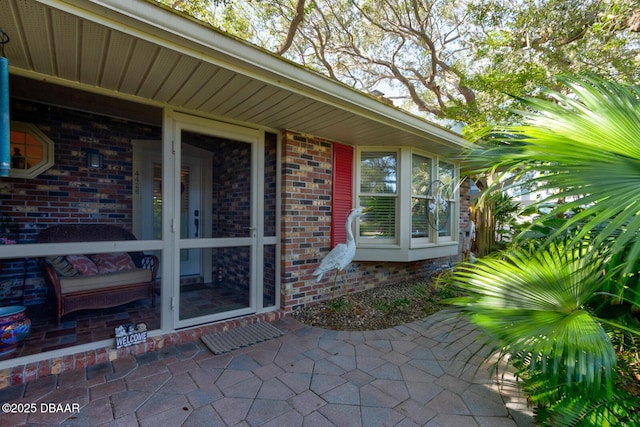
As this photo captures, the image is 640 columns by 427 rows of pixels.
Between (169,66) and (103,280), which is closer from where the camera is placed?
(169,66)

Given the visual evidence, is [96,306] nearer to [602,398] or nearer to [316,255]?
[316,255]

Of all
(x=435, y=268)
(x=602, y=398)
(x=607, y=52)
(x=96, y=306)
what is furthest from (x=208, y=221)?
(x=607, y=52)

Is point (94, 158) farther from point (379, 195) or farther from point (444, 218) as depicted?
point (444, 218)

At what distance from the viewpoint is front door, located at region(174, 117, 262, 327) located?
3.02 m

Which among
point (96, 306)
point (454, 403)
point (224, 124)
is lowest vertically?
point (454, 403)

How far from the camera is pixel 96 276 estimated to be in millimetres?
3123

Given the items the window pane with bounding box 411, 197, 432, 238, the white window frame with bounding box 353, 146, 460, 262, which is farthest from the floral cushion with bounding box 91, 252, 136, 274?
the window pane with bounding box 411, 197, 432, 238

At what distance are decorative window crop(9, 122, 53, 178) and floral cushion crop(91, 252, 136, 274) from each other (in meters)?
1.16

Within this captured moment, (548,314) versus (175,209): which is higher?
(175,209)

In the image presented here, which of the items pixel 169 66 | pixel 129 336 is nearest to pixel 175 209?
pixel 129 336

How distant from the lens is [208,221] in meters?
3.56

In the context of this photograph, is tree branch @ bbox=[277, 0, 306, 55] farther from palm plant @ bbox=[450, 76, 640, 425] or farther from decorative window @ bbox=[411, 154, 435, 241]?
palm plant @ bbox=[450, 76, 640, 425]

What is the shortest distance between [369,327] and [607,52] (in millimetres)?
6660

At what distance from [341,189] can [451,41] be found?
22.9 ft
